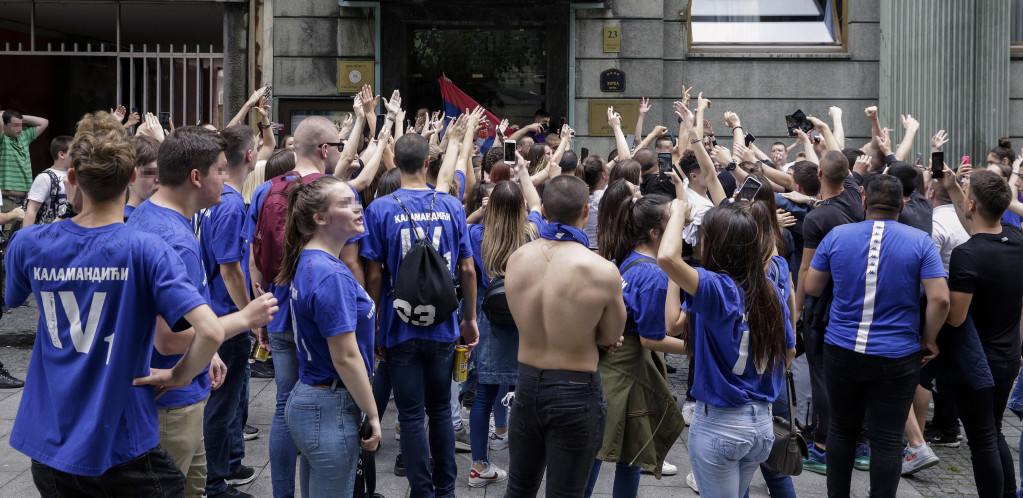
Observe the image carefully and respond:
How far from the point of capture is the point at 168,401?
371 cm

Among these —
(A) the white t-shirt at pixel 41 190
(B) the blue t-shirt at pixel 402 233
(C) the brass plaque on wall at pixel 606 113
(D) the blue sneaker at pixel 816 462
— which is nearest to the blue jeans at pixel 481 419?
(B) the blue t-shirt at pixel 402 233

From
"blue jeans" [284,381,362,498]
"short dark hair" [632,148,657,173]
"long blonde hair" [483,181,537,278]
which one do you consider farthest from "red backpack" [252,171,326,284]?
"short dark hair" [632,148,657,173]

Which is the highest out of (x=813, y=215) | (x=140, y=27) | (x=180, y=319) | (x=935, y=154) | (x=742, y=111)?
(x=140, y=27)

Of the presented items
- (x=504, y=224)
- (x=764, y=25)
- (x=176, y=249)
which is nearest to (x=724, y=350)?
(x=504, y=224)

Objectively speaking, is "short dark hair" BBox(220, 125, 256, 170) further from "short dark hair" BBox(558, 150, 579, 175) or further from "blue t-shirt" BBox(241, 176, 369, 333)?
"short dark hair" BBox(558, 150, 579, 175)

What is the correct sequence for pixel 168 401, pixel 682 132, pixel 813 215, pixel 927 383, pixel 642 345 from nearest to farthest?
1. pixel 168 401
2. pixel 642 345
3. pixel 927 383
4. pixel 813 215
5. pixel 682 132

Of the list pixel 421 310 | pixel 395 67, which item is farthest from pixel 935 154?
pixel 395 67

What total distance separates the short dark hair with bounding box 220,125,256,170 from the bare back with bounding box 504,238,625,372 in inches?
71.8

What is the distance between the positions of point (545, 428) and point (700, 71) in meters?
10.1

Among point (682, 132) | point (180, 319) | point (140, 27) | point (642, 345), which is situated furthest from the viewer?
point (140, 27)

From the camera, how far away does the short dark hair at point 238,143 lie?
15.9 ft

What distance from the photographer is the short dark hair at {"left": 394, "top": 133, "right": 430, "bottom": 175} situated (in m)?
5.12

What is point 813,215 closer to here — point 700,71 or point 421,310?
point 421,310

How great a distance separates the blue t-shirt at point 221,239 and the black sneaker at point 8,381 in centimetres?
345
